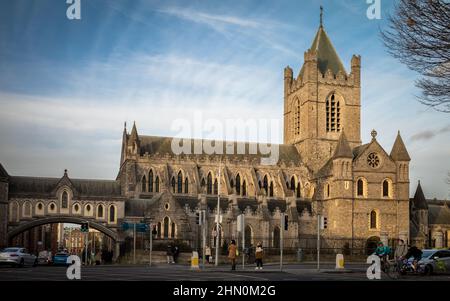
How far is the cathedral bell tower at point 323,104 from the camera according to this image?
299ft

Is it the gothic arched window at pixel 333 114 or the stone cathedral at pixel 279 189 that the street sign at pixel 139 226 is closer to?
the stone cathedral at pixel 279 189

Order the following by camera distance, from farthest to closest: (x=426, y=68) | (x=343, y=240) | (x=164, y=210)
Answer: (x=343, y=240) → (x=164, y=210) → (x=426, y=68)

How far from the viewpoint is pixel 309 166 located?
296 ft

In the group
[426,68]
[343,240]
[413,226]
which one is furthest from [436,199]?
[426,68]

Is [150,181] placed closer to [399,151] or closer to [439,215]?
[399,151]

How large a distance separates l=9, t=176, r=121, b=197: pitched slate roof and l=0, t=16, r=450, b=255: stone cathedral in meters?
0.11

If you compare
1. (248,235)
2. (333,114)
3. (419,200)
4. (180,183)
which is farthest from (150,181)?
(419,200)

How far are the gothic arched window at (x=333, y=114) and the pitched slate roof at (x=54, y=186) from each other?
27579 mm

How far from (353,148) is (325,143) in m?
3.54

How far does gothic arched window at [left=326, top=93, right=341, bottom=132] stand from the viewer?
92.5 metres

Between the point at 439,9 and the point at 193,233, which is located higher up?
the point at 439,9
